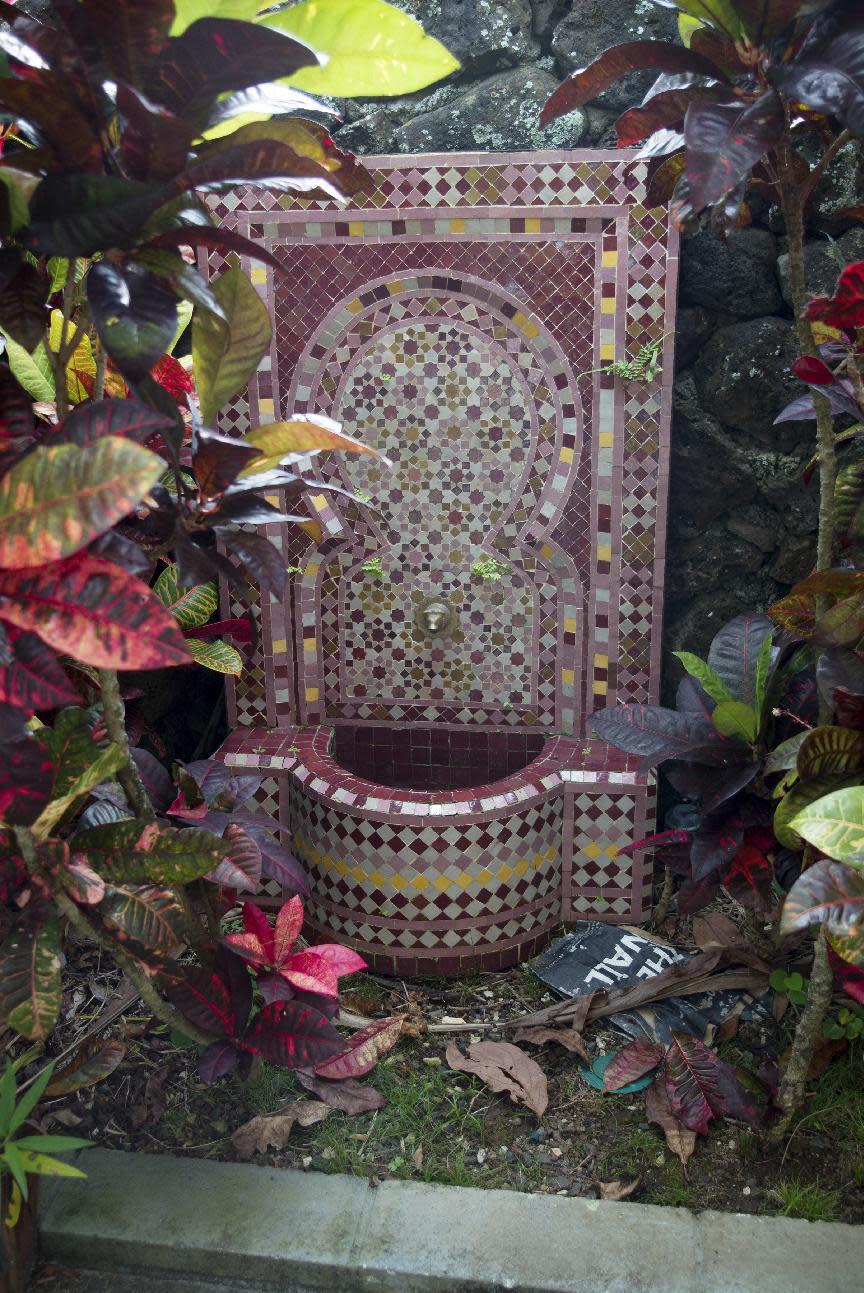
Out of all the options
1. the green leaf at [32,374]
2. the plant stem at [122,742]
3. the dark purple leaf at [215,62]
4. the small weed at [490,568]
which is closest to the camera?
the dark purple leaf at [215,62]

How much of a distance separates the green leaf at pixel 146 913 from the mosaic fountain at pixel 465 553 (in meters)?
1.05

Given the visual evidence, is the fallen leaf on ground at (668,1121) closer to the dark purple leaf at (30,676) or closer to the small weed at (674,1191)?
the small weed at (674,1191)

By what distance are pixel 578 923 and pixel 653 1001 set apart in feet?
1.38

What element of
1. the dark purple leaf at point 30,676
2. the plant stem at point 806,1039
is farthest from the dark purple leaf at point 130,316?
the plant stem at point 806,1039

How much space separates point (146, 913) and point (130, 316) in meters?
0.95

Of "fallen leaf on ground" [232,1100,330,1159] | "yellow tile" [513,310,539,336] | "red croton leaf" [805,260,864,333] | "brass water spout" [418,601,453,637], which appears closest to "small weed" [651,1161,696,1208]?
"fallen leaf on ground" [232,1100,330,1159]

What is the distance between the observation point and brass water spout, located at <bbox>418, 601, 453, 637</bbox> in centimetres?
310

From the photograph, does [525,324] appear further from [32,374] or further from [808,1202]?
[808,1202]

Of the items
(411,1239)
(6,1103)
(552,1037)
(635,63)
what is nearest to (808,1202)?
(552,1037)

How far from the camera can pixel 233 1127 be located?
232 centimetres

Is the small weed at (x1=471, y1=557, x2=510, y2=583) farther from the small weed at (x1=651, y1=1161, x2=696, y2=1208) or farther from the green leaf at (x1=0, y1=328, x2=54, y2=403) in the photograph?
the small weed at (x1=651, y1=1161, x2=696, y2=1208)

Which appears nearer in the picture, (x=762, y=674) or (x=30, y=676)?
(x=30, y=676)

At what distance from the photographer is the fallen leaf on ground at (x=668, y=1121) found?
7.23 ft

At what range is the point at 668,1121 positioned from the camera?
2264 millimetres
